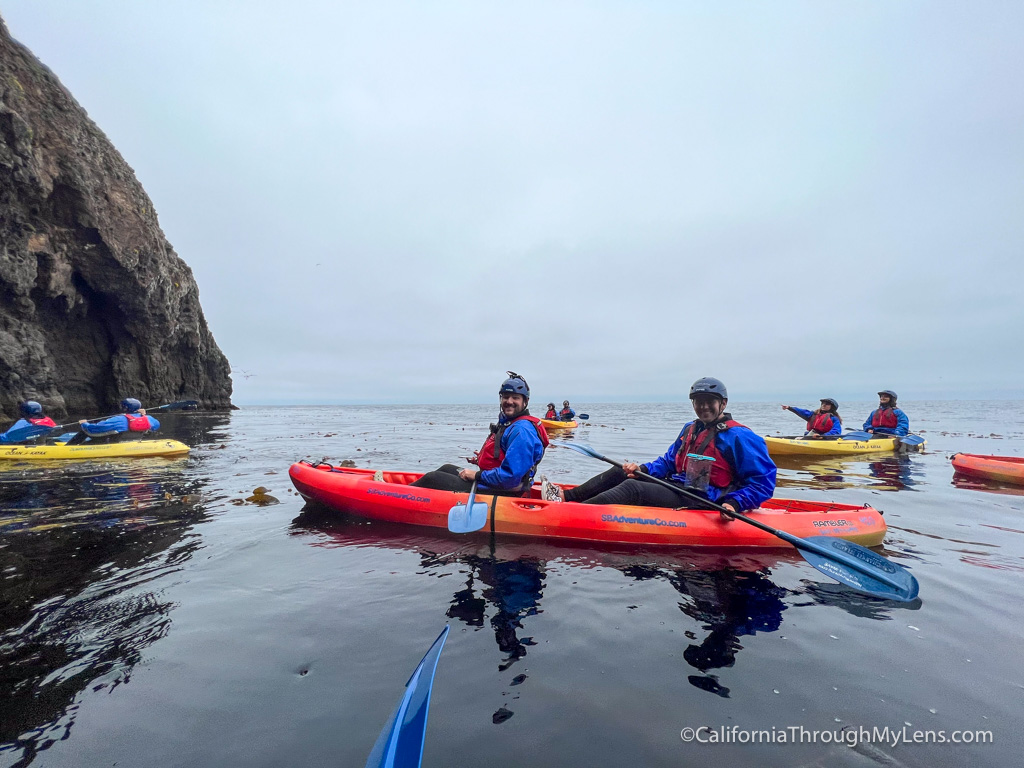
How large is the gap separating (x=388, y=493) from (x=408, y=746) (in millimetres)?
5650

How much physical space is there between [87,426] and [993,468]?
2476 centimetres

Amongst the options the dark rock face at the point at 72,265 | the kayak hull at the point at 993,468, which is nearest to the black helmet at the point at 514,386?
the kayak hull at the point at 993,468

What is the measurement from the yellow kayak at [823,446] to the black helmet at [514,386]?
12.7 m

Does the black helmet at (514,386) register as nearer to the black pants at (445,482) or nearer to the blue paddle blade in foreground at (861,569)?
the black pants at (445,482)

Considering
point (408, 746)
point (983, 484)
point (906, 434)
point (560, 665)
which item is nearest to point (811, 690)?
point (560, 665)

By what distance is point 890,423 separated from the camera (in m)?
17.3

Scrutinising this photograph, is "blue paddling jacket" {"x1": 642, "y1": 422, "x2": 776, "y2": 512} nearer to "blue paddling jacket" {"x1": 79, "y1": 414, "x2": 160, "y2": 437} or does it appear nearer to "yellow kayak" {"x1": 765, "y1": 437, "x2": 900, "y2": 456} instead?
"yellow kayak" {"x1": 765, "y1": 437, "x2": 900, "y2": 456}

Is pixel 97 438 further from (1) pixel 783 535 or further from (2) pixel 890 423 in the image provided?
(2) pixel 890 423

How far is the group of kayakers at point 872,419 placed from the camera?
1662 cm

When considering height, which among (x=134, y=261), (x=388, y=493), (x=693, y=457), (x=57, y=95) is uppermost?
(x=57, y=95)

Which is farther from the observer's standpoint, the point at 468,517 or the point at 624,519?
the point at 624,519

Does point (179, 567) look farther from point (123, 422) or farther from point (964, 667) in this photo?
point (123, 422)

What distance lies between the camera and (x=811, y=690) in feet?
10.5

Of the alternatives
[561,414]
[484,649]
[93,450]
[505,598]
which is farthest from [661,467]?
[561,414]
